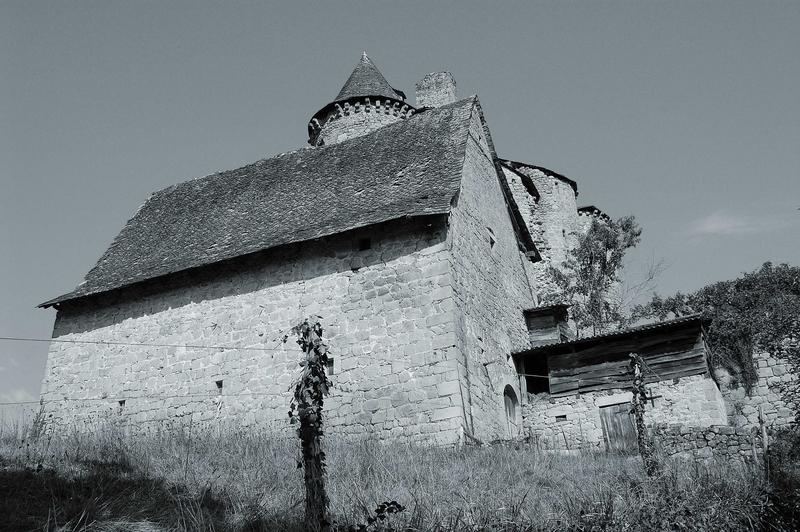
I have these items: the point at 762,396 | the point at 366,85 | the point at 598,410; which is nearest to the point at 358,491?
the point at 598,410

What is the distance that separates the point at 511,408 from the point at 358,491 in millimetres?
8811

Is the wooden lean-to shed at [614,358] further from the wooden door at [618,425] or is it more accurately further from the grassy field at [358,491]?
the grassy field at [358,491]

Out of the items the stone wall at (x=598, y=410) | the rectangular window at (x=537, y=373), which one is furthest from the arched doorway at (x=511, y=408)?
the rectangular window at (x=537, y=373)

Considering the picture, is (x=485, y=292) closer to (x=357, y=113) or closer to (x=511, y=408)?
(x=511, y=408)

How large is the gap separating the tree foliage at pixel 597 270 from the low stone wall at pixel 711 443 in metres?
13.9

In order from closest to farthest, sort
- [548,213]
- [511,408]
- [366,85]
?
1. [511,408]
2. [366,85]
3. [548,213]

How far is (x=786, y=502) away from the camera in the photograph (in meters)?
7.81

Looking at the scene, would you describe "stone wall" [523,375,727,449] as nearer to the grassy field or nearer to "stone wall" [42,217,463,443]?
"stone wall" [42,217,463,443]

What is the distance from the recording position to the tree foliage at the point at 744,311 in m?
19.4

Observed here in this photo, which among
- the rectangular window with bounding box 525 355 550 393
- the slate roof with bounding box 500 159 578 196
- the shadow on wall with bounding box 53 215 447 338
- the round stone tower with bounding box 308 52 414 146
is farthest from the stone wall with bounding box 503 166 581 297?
the shadow on wall with bounding box 53 215 447 338

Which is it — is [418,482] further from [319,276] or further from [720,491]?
[319,276]

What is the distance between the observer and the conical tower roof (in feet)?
88.9

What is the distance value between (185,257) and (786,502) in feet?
43.0

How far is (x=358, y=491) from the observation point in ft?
26.2
